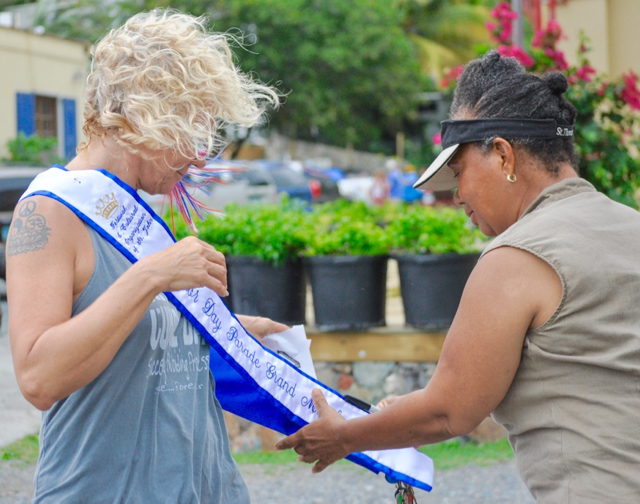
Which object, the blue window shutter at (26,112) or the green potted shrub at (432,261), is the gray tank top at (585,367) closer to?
the green potted shrub at (432,261)

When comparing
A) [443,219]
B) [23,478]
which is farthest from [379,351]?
[23,478]

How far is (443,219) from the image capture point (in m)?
4.96

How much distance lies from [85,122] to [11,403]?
4.28 metres

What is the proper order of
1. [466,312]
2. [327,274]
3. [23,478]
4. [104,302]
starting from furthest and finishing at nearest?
[327,274] < [23,478] < [466,312] < [104,302]

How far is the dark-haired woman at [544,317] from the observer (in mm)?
1694

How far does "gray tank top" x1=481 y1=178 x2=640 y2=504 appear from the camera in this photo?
1688mm

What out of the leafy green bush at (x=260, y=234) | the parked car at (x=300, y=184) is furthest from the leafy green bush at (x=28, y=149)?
the leafy green bush at (x=260, y=234)

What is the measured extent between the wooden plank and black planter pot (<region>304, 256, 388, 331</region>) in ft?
0.25

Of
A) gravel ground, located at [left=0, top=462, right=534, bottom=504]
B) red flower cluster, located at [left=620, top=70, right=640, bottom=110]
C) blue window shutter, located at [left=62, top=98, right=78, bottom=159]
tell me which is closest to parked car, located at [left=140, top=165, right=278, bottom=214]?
blue window shutter, located at [left=62, top=98, right=78, bottom=159]

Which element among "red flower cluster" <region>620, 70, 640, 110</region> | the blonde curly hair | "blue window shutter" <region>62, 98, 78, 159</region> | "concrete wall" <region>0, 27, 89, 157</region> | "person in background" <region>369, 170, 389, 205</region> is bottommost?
"person in background" <region>369, 170, 389, 205</region>

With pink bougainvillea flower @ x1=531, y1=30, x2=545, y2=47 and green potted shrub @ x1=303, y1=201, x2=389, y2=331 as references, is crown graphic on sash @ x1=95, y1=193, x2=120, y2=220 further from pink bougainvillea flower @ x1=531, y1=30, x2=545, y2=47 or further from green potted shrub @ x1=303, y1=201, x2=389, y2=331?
pink bougainvillea flower @ x1=531, y1=30, x2=545, y2=47

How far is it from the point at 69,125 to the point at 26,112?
4.88 feet

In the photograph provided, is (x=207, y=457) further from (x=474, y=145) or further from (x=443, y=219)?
(x=443, y=219)

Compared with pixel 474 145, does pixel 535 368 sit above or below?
below
